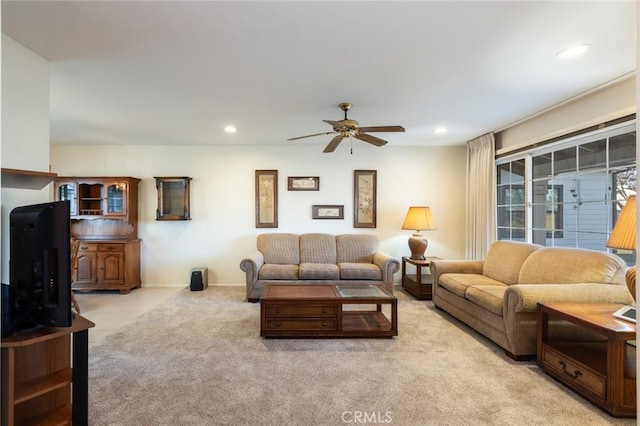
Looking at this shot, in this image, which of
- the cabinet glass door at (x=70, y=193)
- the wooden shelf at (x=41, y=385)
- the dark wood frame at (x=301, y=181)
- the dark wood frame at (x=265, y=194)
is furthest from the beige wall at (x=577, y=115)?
the cabinet glass door at (x=70, y=193)

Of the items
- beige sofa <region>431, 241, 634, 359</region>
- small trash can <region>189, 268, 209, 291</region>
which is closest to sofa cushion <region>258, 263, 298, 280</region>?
small trash can <region>189, 268, 209, 291</region>

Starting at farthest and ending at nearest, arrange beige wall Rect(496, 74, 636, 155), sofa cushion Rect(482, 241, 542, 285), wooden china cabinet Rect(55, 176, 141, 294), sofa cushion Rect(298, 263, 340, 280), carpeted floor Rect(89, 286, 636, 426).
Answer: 1. wooden china cabinet Rect(55, 176, 141, 294)
2. sofa cushion Rect(298, 263, 340, 280)
3. sofa cushion Rect(482, 241, 542, 285)
4. beige wall Rect(496, 74, 636, 155)
5. carpeted floor Rect(89, 286, 636, 426)

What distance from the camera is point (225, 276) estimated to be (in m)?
5.48

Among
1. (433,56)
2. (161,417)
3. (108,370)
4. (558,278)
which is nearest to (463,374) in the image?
(558,278)

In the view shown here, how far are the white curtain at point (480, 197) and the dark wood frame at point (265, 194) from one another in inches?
126

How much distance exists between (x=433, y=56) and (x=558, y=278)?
7.55 feet

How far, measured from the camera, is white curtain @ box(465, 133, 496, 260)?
15.3 feet

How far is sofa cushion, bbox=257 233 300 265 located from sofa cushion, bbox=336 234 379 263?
69cm

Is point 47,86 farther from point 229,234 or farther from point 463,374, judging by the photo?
point 463,374

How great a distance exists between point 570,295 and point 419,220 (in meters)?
2.51

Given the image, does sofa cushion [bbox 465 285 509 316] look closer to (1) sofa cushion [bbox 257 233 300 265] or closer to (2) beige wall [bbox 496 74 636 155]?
(2) beige wall [bbox 496 74 636 155]

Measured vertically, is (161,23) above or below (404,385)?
above

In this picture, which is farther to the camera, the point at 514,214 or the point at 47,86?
the point at 514,214

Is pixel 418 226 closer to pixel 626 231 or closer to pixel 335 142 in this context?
pixel 335 142
